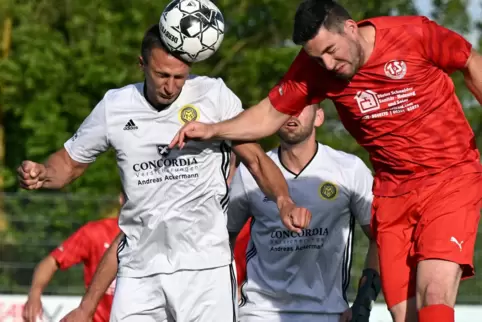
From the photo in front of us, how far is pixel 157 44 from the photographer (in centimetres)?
631

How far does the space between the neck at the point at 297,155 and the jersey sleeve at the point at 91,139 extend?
1439mm

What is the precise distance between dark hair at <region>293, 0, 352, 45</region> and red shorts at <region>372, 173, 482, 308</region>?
3.17ft

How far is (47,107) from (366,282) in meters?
13.7

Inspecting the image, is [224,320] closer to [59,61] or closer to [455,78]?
[59,61]

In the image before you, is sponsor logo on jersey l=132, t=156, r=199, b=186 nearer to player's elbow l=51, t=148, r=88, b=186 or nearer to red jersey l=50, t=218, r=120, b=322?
player's elbow l=51, t=148, r=88, b=186

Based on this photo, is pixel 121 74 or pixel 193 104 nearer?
pixel 193 104

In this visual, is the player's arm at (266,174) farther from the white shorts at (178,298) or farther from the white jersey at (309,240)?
the white jersey at (309,240)

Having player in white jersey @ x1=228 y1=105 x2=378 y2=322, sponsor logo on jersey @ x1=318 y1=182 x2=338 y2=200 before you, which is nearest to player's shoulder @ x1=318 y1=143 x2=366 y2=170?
player in white jersey @ x1=228 y1=105 x2=378 y2=322

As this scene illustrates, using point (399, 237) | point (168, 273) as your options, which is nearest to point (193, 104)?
point (168, 273)

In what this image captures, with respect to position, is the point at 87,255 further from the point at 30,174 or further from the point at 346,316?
the point at 30,174

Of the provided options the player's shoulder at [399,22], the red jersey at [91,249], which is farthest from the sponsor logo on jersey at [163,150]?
the red jersey at [91,249]

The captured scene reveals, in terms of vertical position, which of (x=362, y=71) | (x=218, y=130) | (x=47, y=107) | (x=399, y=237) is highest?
(x=362, y=71)

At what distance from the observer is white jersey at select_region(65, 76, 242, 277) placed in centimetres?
630

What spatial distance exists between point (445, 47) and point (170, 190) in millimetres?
1659
